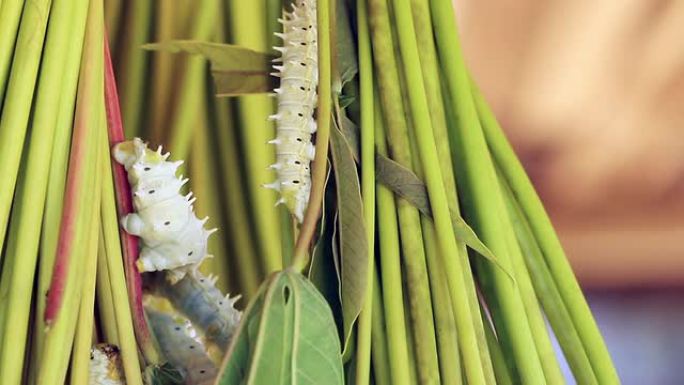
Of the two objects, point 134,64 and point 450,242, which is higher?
point 134,64

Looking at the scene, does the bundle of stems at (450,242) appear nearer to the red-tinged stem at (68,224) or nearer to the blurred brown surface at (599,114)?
the red-tinged stem at (68,224)

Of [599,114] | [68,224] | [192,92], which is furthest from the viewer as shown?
[599,114]

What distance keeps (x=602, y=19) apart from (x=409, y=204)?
30cm

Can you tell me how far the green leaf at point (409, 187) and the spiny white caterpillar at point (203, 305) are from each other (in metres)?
0.09

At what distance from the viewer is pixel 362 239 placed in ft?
1.02

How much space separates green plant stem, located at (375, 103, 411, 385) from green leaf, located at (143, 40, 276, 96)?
0.06 meters

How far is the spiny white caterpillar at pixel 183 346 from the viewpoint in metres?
0.30

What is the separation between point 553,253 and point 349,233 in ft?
0.33

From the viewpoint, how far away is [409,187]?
0.33 metres

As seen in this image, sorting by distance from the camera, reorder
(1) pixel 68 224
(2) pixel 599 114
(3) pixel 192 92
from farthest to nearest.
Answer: (2) pixel 599 114
(3) pixel 192 92
(1) pixel 68 224

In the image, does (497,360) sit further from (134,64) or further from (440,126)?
(134,64)

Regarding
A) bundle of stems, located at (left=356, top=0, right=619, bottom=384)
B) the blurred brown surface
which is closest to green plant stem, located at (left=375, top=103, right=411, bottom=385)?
bundle of stems, located at (left=356, top=0, right=619, bottom=384)


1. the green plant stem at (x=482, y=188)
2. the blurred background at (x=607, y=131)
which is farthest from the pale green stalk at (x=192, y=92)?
the blurred background at (x=607, y=131)

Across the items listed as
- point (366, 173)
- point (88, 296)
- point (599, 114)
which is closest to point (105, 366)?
point (88, 296)
